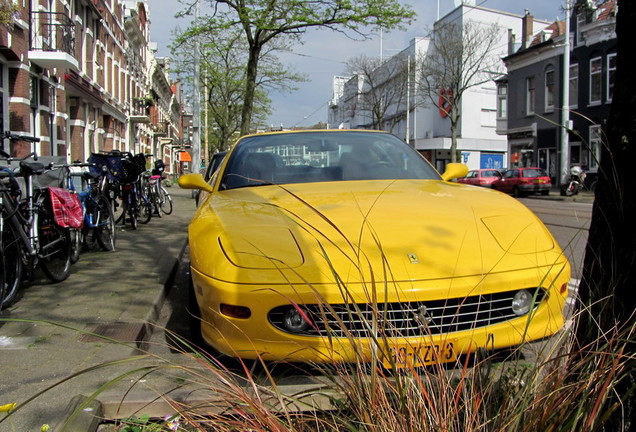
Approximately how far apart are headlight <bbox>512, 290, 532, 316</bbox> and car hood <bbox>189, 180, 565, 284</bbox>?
0.12 m

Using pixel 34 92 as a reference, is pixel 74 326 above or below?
below

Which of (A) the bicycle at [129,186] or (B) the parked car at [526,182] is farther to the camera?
(B) the parked car at [526,182]

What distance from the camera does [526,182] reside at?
26.1 m

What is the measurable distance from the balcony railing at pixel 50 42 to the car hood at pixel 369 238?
13915 millimetres

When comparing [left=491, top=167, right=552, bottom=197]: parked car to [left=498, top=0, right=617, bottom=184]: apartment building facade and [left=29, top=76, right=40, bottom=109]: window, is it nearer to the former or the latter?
[left=498, top=0, right=617, bottom=184]: apartment building facade

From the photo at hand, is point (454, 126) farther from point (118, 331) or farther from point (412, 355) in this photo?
point (412, 355)

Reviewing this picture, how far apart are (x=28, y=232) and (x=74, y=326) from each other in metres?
1.39

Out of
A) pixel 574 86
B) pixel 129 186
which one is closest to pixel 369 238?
pixel 129 186

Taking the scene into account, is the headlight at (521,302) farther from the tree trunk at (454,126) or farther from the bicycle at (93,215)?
the tree trunk at (454,126)

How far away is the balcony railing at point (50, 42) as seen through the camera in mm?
14539

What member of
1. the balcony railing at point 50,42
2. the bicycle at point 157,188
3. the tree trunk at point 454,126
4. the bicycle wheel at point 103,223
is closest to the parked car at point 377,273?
the bicycle wheel at point 103,223

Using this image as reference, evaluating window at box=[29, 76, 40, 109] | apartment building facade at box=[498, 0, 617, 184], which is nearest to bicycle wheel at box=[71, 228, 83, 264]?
window at box=[29, 76, 40, 109]

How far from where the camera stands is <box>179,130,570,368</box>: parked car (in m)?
2.11

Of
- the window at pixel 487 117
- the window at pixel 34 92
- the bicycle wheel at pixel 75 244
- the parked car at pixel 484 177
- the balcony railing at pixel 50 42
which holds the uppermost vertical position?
the window at pixel 487 117
